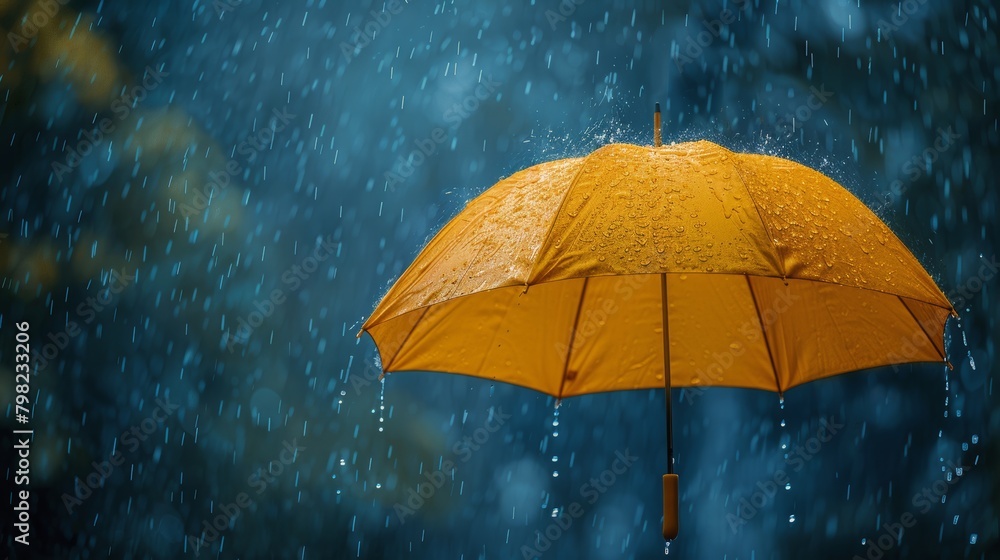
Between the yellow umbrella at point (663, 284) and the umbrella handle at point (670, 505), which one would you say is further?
the umbrella handle at point (670, 505)

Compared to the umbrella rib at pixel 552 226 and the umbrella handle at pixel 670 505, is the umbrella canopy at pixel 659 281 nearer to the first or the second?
the umbrella rib at pixel 552 226

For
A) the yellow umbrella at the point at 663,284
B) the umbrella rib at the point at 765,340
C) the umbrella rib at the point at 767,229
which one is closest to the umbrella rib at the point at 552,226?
the yellow umbrella at the point at 663,284

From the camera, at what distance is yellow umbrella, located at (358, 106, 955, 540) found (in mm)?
1791

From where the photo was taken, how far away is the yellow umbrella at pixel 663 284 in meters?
1.79

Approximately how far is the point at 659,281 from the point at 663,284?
300 mm

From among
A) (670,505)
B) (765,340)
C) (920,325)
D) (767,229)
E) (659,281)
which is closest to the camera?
(767,229)

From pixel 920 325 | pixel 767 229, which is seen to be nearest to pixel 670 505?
pixel 767 229

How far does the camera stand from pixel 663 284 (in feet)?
7.80

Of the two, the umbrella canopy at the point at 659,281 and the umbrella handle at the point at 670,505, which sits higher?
the umbrella canopy at the point at 659,281

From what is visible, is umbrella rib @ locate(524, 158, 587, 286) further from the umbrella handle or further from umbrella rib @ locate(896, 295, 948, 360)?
umbrella rib @ locate(896, 295, 948, 360)

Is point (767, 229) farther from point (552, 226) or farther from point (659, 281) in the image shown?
point (659, 281)

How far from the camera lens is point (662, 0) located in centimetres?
755

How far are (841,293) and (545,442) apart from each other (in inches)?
202

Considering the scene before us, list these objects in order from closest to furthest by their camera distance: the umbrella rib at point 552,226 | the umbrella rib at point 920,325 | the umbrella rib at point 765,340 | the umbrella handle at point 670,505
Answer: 1. the umbrella rib at point 552,226
2. the umbrella handle at point 670,505
3. the umbrella rib at point 920,325
4. the umbrella rib at point 765,340
